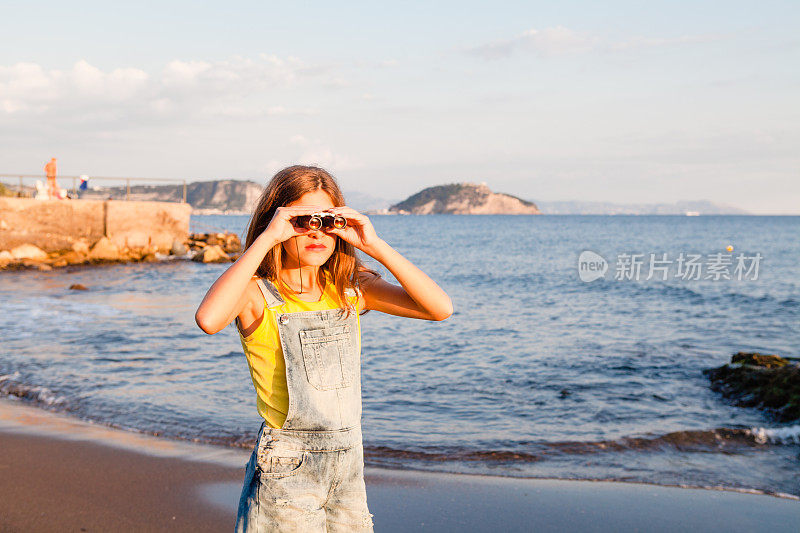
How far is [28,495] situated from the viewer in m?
4.93

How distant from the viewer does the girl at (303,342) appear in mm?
2139

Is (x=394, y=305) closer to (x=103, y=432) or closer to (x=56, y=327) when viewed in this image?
(x=103, y=432)

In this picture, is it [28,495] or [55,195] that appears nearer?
[28,495]

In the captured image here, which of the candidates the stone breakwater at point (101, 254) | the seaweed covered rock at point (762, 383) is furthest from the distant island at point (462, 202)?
the seaweed covered rock at point (762, 383)

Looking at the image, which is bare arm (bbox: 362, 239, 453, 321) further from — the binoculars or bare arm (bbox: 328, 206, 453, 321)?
the binoculars

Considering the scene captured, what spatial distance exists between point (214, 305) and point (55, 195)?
3114 cm

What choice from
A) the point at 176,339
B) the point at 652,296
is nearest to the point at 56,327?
the point at 176,339

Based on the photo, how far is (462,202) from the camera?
187m

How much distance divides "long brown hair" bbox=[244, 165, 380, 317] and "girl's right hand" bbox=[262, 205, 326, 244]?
0.16m

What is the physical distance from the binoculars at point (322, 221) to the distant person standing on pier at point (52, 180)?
30.8 metres

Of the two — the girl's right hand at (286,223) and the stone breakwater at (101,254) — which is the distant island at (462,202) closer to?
the stone breakwater at (101,254)

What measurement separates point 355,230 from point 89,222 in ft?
102

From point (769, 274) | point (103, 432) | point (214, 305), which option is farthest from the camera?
point (769, 274)

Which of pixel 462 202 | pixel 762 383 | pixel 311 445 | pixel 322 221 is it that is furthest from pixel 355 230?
pixel 462 202
